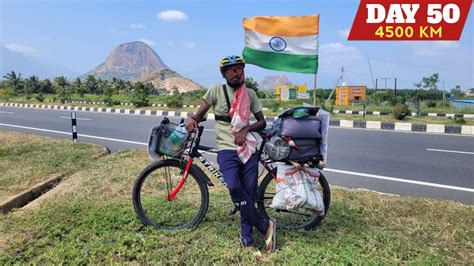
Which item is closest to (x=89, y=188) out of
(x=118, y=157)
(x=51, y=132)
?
(x=118, y=157)

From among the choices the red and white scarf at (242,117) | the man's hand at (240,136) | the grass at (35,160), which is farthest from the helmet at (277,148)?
the grass at (35,160)

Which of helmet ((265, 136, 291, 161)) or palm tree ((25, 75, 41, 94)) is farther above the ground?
palm tree ((25, 75, 41, 94))

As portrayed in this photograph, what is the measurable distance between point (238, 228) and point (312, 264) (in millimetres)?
855

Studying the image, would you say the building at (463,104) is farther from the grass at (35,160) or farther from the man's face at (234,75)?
the man's face at (234,75)

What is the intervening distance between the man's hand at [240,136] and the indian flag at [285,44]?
4.94 feet

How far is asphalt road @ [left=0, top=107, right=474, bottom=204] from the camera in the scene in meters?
5.22

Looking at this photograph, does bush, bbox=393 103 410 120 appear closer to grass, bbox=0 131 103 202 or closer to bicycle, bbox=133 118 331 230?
grass, bbox=0 131 103 202

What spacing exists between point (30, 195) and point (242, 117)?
10.8 feet

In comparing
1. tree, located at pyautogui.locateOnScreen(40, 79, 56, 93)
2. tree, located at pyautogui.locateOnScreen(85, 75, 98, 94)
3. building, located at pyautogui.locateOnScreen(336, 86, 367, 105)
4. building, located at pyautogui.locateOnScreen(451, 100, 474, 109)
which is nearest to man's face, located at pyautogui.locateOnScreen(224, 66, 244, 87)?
building, located at pyautogui.locateOnScreen(451, 100, 474, 109)

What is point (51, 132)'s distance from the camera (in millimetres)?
11117

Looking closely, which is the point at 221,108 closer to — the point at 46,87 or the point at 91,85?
the point at 91,85

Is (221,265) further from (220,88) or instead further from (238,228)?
(220,88)

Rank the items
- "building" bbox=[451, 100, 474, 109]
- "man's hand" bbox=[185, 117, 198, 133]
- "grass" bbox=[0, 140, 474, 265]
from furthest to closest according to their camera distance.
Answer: "building" bbox=[451, 100, 474, 109] < "man's hand" bbox=[185, 117, 198, 133] < "grass" bbox=[0, 140, 474, 265]

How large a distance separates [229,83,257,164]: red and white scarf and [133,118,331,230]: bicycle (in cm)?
19
